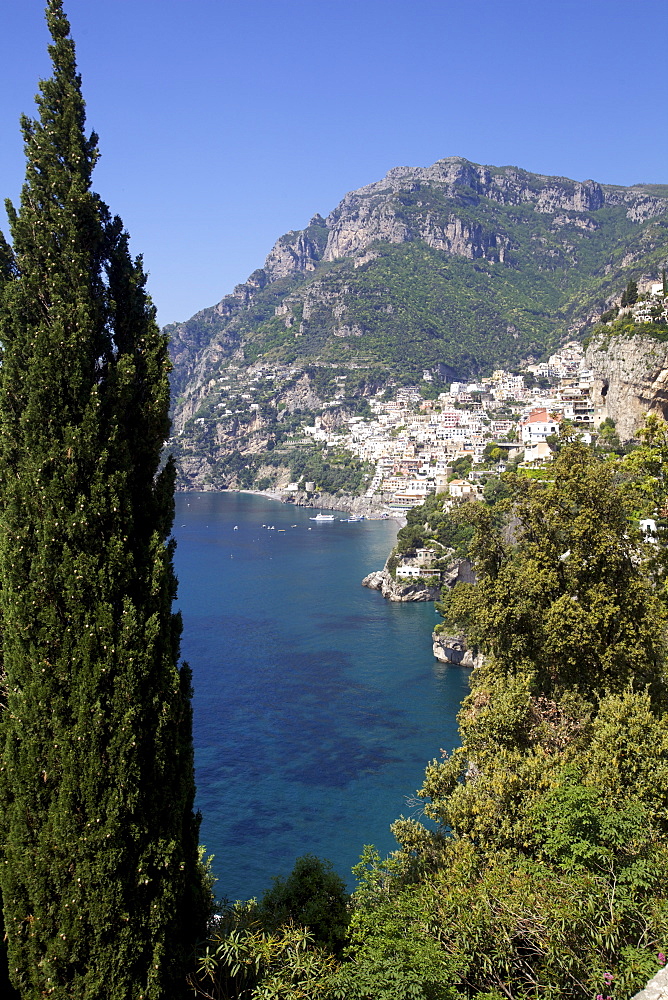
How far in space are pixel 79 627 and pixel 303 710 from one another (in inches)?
834

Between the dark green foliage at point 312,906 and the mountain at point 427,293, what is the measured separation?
336 ft

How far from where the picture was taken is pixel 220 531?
217 ft

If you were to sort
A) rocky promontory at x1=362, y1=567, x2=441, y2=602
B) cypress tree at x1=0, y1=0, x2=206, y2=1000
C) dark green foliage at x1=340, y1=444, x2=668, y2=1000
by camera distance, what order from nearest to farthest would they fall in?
cypress tree at x1=0, y1=0, x2=206, y2=1000 < dark green foliage at x1=340, y1=444, x2=668, y2=1000 < rocky promontory at x1=362, y1=567, x2=441, y2=602

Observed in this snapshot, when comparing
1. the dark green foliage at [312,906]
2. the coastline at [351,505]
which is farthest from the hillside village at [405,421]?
the dark green foliage at [312,906]

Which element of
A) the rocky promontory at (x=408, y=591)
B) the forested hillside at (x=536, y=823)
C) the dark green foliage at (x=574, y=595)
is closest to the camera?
the forested hillside at (x=536, y=823)

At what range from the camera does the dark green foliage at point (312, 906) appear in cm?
593

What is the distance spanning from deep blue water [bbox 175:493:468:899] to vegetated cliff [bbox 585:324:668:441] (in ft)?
53.8

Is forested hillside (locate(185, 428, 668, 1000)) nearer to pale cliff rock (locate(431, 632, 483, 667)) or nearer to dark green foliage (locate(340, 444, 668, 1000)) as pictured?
dark green foliage (locate(340, 444, 668, 1000))

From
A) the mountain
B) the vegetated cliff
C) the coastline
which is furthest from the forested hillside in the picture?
the mountain

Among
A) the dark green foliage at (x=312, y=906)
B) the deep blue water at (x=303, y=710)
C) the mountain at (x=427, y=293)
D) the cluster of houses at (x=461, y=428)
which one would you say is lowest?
the deep blue water at (x=303, y=710)

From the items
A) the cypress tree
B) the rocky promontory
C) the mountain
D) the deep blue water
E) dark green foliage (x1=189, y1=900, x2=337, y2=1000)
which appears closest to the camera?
the cypress tree

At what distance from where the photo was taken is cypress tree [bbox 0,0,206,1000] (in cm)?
405

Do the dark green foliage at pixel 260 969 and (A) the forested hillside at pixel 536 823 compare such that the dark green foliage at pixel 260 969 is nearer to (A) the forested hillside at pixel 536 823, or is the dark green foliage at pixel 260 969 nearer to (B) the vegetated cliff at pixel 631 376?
(A) the forested hillside at pixel 536 823

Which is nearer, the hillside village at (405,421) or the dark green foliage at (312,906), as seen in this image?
the dark green foliage at (312,906)
